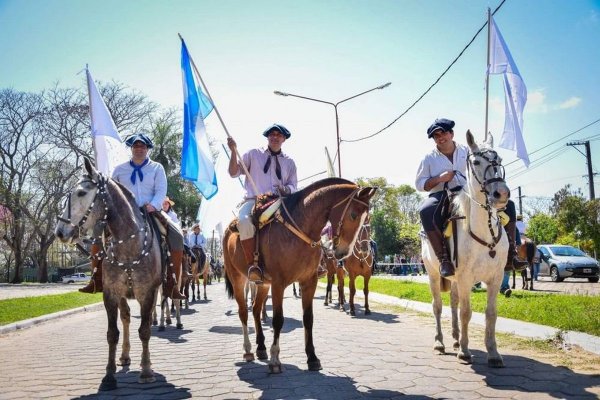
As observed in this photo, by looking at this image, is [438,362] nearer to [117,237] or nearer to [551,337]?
[551,337]

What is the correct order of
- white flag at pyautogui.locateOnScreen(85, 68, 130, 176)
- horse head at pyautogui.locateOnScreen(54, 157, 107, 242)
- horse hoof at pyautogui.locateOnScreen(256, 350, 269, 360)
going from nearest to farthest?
horse head at pyautogui.locateOnScreen(54, 157, 107, 242) < horse hoof at pyautogui.locateOnScreen(256, 350, 269, 360) < white flag at pyautogui.locateOnScreen(85, 68, 130, 176)

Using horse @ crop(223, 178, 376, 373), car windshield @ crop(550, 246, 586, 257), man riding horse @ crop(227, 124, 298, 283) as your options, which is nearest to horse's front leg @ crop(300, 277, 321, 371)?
horse @ crop(223, 178, 376, 373)

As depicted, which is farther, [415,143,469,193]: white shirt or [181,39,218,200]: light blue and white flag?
[181,39,218,200]: light blue and white flag

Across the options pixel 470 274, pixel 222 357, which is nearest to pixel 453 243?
pixel 470 274

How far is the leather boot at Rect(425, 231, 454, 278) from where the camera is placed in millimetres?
6266

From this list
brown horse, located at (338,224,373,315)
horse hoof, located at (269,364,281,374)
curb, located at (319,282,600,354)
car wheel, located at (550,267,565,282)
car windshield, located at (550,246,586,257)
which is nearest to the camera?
horse hoof, located at (269,364,281,374)

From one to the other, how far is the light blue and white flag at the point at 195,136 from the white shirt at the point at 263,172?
1.04m

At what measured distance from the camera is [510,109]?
750 cm

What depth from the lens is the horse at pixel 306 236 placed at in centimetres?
579

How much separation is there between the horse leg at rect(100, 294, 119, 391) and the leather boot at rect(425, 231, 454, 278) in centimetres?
431

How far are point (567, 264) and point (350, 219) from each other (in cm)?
2067

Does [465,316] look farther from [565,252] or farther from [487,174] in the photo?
[565,252]

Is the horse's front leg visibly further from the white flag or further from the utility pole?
the utility pole

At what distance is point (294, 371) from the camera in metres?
5.99
